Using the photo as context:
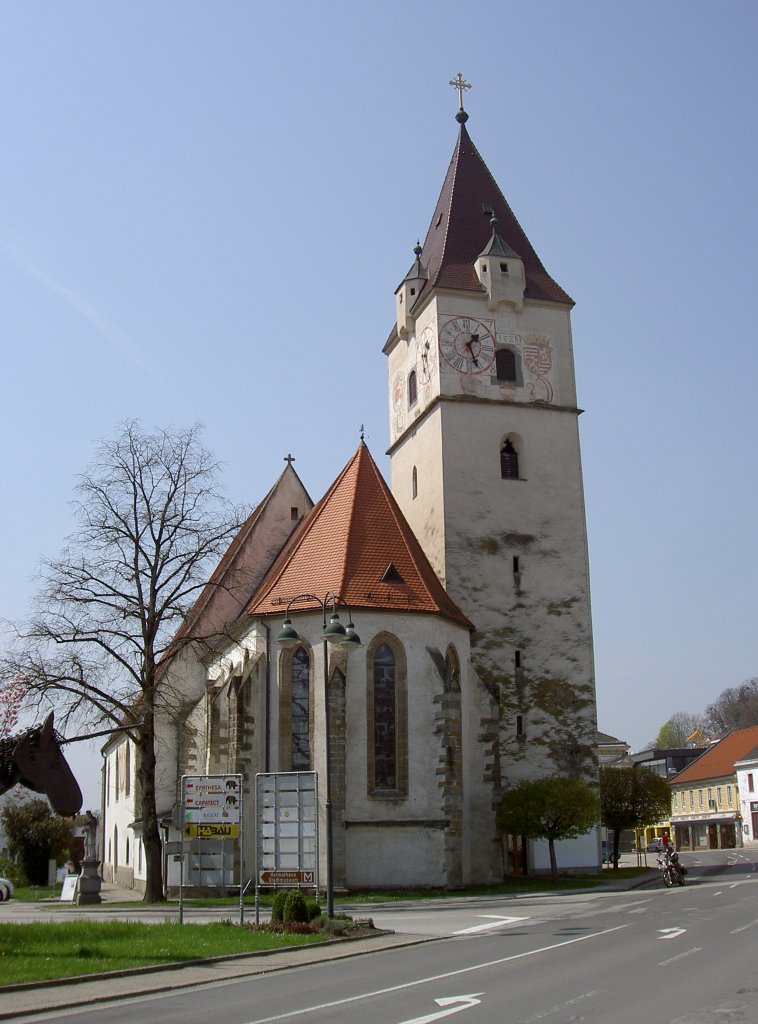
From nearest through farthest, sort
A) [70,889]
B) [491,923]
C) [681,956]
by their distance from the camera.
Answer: [681,956]
[491,923]
[70,889]

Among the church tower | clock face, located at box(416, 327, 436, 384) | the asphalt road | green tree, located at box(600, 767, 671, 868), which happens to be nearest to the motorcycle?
the church tower

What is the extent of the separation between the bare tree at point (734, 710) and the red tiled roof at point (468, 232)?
81078 mm

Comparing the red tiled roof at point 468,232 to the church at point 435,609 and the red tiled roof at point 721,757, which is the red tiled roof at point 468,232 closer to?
the church at point 435,609

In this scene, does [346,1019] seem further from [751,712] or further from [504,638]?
[751,712]

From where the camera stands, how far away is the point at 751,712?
11019 centimetres

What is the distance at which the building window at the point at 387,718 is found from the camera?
2788 cm

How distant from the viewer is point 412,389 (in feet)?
128

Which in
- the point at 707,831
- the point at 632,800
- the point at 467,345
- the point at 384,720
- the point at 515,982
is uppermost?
the point at 467,345

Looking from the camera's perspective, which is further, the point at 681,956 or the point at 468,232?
the point at 468,232

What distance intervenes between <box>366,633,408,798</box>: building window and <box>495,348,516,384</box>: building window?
11.9 metres

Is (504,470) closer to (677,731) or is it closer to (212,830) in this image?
(212,830)

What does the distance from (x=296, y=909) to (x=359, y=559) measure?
1345 centimetres

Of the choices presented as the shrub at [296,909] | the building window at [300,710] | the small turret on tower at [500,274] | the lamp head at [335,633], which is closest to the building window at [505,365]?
the small turret on tower at [500,274]

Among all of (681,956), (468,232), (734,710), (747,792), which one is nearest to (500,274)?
(468,232)
